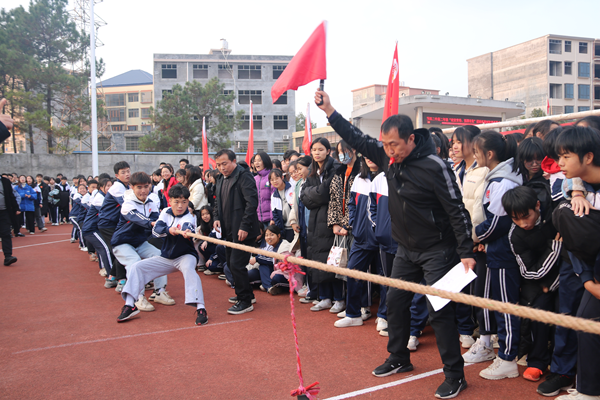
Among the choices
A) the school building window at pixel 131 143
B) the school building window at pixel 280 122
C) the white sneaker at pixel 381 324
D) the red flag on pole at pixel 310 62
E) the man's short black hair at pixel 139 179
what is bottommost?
the white sneaker at pixel 381 324

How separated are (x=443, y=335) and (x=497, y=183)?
1.40m

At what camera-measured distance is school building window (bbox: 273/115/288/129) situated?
40.4 m

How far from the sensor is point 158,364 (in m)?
4.16

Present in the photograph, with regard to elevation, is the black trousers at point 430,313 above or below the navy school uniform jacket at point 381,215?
below

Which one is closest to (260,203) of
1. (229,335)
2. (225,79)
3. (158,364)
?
(229,335)

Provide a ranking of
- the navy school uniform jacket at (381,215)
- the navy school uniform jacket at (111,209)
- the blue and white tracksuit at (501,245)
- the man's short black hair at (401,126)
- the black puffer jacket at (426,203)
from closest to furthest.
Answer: the black puffer jacket at (426,203), the man's short black hair at (401,126), the blue and white tracksuit at (501,245), the navy school uniform jacket at (381,215), the navy school uniform jacket at (111,209)

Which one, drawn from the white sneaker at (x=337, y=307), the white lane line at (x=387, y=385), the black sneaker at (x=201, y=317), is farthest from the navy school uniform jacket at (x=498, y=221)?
the black sneaker at (x=201, y=317)

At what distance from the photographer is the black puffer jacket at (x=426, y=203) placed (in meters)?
3.27

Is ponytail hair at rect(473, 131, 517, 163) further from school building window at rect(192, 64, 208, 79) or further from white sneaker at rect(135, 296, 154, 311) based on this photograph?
school building window at rect(192, 64, 208, 79)

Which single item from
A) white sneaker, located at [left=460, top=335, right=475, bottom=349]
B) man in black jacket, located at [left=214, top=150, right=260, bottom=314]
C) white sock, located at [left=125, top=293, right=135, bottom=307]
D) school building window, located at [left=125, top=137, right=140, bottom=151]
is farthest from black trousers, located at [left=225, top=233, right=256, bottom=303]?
school building window, located at [left=125, top=137, right=140, bottom=151]

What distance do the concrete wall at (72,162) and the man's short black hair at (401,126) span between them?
76.0 feet

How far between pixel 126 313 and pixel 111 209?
6.84ft

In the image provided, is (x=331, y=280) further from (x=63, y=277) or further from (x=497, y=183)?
(x=63, y=277)

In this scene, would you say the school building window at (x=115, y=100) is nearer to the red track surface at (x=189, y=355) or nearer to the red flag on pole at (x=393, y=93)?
the red track surface at (x=189, y=355)
